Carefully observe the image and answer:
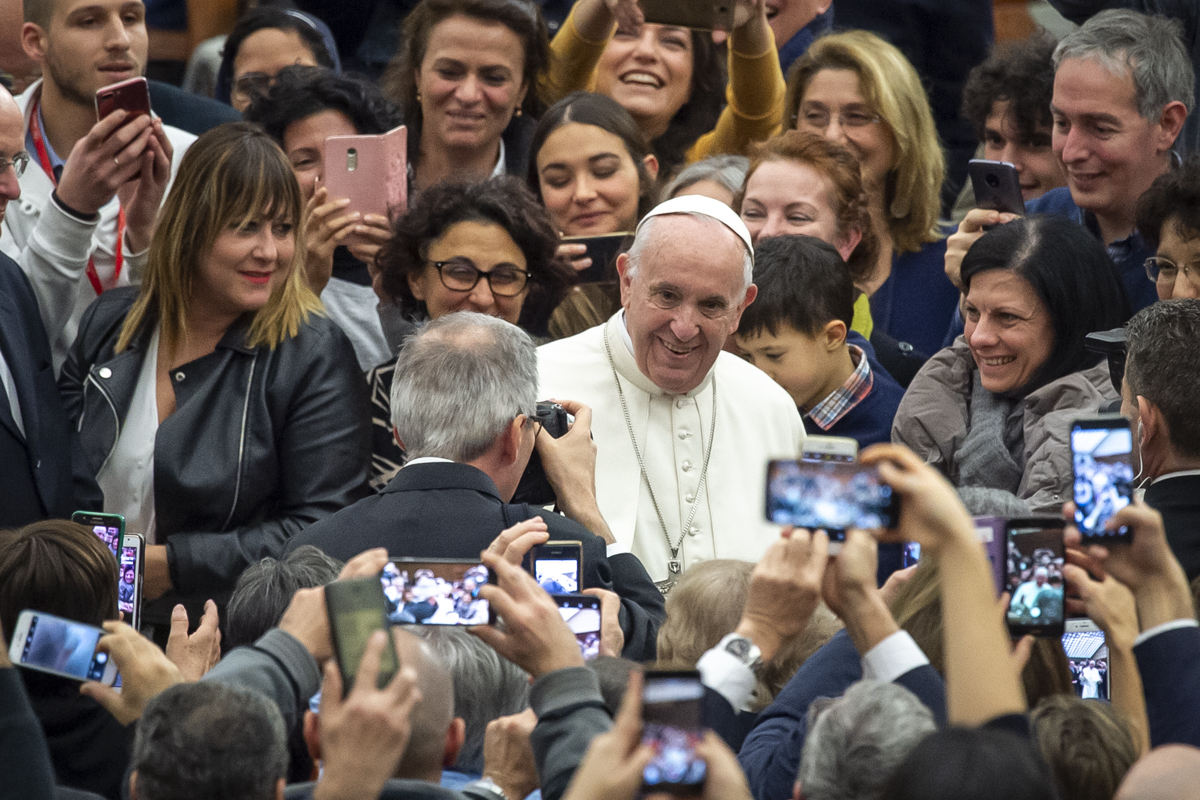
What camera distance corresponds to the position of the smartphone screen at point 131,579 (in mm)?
3797

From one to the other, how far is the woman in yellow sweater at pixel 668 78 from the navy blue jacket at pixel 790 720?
3659mm

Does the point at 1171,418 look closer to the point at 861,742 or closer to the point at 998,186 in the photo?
the point at 861,742

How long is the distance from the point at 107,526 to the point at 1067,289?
9.62 feet

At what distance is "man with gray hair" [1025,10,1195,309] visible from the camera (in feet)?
18.6

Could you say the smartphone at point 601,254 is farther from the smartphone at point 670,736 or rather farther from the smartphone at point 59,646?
the smartphone at point 670,736

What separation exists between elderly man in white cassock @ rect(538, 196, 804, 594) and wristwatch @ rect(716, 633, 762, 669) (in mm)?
2278

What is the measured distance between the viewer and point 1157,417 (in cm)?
372

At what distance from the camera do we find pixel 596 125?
6.17 meters

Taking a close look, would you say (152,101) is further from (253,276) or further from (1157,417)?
(1157,417)

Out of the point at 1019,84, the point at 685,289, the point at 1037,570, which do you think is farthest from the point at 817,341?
the point at 1037,570

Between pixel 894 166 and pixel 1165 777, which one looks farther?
pixel 894 166

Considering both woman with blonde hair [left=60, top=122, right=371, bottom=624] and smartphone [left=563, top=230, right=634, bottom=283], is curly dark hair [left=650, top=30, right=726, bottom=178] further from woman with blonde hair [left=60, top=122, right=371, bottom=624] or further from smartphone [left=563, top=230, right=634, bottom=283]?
woman with blonde hair [left=60, top=122, right=371, bottom=624]

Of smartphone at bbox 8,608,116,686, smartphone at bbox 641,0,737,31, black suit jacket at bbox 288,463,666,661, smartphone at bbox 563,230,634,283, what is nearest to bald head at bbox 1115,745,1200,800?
black suit jacket at bbox 288,463,666,661

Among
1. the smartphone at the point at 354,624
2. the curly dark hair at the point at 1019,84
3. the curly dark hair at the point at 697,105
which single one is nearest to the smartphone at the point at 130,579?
the smartphone at the point at 354,624
